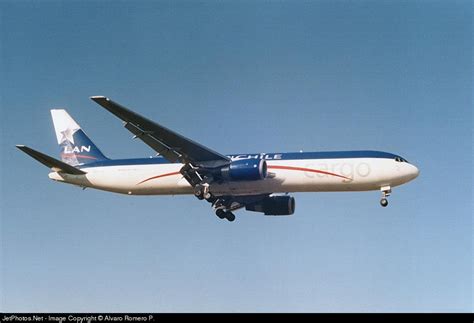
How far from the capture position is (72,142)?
49250mm

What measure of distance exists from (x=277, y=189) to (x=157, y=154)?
735cm

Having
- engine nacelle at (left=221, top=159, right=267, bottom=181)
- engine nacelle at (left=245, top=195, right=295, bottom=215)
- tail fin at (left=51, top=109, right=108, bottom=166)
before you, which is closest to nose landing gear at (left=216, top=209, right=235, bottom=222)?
engine nacelle at (left=245, top=195, right=295, bottom=215)

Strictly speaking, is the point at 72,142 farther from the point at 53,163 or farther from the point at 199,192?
the point at 199,192

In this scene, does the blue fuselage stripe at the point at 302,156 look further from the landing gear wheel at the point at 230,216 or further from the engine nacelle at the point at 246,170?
the landing gear wheel at the point at 230,216

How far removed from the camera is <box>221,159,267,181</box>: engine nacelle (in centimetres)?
4062

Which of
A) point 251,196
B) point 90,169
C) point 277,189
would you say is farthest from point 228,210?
point 90,169

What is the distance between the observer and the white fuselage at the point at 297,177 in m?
40.2

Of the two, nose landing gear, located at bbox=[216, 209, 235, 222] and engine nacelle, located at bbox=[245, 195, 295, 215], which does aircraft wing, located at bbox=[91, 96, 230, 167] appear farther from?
engine nacelle, located at bbox=[245, 195, 295, 215]

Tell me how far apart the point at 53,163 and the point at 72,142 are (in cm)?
472

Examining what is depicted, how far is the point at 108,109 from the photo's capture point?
36812 millimetres

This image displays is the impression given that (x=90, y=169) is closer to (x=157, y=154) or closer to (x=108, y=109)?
(x=157, y=154)

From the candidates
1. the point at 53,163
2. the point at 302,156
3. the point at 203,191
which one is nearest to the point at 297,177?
the point at 302,156

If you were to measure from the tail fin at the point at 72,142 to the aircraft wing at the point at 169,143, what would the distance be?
702 centimetres

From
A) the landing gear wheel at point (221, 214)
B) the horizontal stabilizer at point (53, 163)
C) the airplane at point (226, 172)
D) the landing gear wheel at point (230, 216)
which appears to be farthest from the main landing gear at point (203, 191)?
the horizontal stabilizer at point (53, 163)
